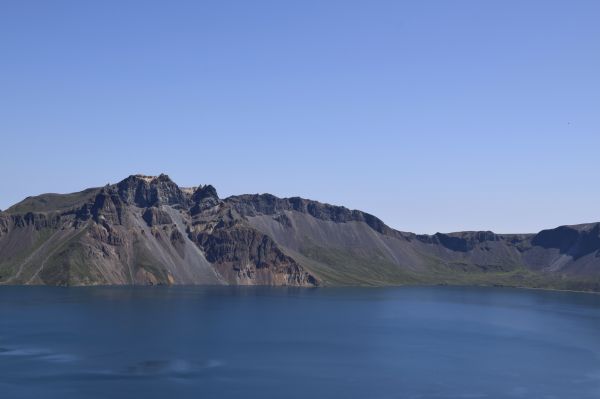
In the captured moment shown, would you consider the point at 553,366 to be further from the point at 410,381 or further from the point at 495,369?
the point at 410,381

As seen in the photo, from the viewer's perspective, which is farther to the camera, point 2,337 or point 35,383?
point 2,337

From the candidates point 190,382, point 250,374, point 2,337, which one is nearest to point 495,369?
point 250,374

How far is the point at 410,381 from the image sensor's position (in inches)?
5753

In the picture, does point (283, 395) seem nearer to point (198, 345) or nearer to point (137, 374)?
point (137, 374)

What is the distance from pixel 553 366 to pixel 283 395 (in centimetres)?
7817

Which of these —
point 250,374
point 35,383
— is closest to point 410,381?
point 250,374

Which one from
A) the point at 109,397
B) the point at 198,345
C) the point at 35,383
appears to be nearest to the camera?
the point at 109,397

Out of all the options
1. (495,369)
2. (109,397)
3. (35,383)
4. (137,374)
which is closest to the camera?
(109,397)

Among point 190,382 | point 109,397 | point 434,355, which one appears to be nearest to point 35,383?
point 109,397

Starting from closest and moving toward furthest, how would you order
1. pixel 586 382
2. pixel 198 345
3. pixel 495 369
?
pixel 586 382 → pixel 495 369 → pixel 198 345

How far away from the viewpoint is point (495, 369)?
165375 mm

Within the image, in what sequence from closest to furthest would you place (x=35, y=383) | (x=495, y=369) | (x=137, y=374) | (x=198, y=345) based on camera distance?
(x=35, y=383) → (x=137, y=374) → (x=495, y=369) → (x=198, y=345)

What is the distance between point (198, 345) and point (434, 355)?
6162cm

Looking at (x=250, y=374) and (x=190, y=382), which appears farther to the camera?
(x=250, y=374)
